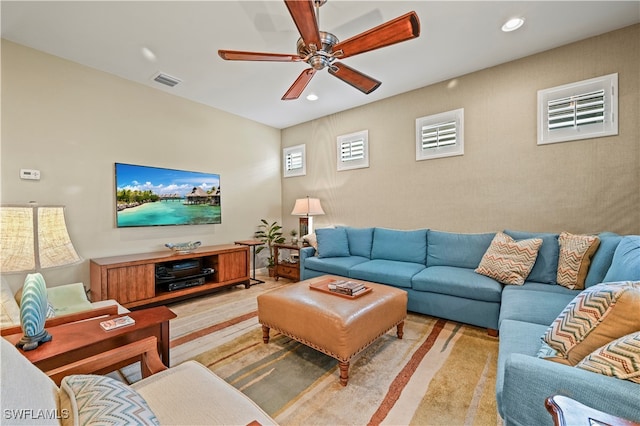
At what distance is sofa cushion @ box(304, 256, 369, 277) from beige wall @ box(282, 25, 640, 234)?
80 centimetres

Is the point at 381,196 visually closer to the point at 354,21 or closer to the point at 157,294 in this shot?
the point at 354,21

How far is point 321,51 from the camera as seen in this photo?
1928 millimetres

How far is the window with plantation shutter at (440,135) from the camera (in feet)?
11.2

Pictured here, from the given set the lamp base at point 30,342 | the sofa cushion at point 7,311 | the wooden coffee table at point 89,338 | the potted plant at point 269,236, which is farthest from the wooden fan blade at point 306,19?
the potted plant at point 269,236

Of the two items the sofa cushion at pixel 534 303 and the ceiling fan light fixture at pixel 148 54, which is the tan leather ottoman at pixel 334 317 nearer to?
the sofa cushion at pixel 534 303

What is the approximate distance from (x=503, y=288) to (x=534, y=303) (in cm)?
56

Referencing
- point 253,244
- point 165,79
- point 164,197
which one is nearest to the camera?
point 165,79

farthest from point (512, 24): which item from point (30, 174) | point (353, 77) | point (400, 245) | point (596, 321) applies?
point (30, 174)

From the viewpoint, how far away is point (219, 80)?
3389mm

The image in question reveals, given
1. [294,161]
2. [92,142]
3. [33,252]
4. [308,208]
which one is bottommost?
[33,252]

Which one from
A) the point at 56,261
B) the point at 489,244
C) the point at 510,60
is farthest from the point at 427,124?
the point at 56,261

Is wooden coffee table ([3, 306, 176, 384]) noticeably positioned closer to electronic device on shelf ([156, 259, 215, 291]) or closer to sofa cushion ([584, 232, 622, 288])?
electronic device on shelf ([156, 259, 215, 291])

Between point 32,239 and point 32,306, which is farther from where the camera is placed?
point 32,239

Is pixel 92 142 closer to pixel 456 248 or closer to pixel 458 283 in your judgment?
pixel 458 283
